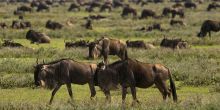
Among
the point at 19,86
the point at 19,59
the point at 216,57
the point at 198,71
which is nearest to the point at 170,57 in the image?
the point at 216,57

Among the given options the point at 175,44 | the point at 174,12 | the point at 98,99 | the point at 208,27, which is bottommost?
the point at 174,12

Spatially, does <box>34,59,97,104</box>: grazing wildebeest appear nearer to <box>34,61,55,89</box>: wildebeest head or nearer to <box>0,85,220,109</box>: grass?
<box>34,61,55,89</box>: wildebeest head

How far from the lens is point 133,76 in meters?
15.2

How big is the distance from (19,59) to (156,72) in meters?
12.5

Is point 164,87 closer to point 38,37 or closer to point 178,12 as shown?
point 38,37

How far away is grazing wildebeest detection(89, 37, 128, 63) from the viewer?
22.8m

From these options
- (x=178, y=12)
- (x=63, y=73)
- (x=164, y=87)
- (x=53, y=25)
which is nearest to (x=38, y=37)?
(x=53, y=25)

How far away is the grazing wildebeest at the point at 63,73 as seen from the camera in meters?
16.0

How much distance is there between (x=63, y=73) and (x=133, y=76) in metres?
A: 2.27

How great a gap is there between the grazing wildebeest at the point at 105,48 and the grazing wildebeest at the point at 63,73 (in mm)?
6102

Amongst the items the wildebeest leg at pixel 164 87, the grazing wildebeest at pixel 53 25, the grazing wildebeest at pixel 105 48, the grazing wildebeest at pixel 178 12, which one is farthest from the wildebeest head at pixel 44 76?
the grazing wildebeest at pixel 178 12

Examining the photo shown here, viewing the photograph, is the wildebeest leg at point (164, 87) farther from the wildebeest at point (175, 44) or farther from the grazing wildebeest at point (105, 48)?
the wildebeest at point (175, 44)

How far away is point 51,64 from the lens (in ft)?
53.4

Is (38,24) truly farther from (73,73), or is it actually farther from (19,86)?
(73,73)
